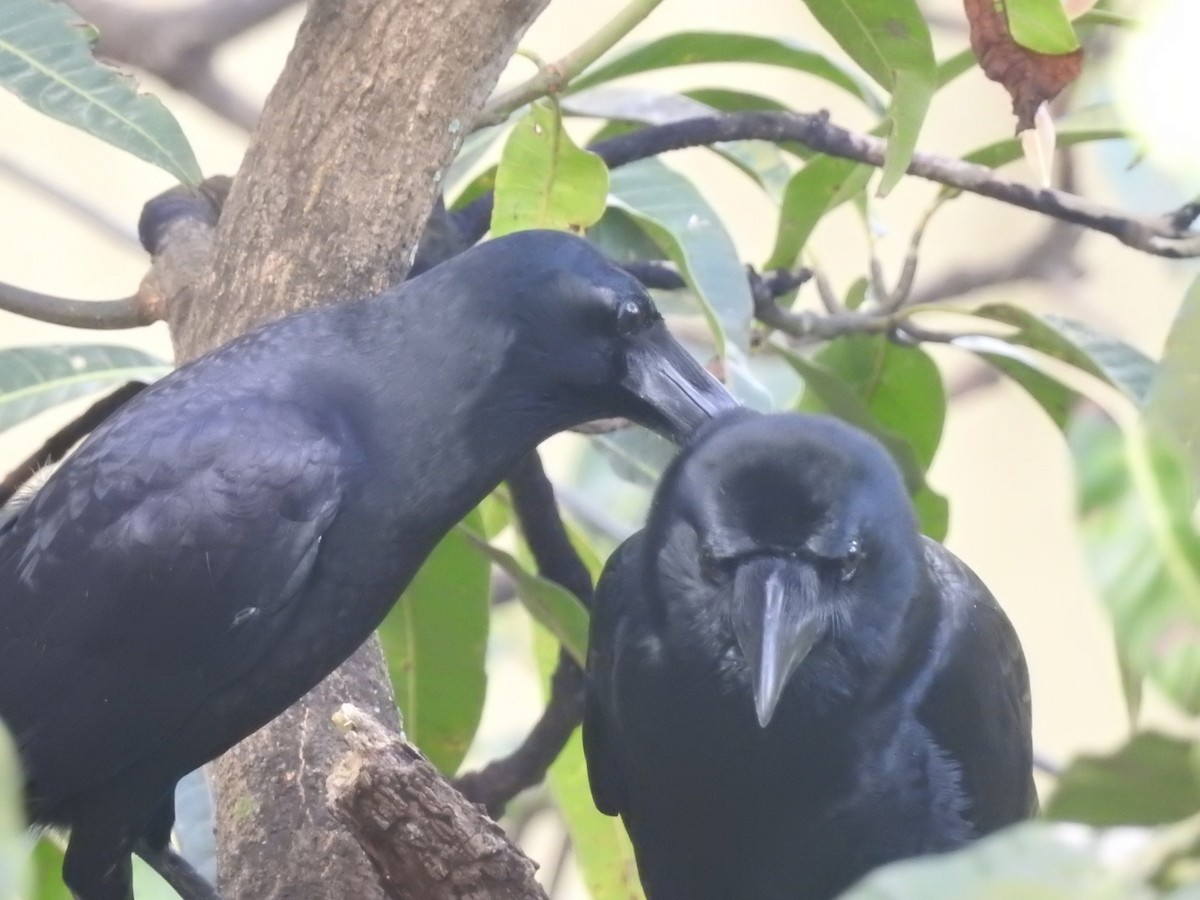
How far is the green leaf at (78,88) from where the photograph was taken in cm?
128

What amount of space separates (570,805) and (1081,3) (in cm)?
99

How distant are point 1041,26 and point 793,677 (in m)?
0.54

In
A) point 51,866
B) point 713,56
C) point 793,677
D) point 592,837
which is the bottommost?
point 592,837

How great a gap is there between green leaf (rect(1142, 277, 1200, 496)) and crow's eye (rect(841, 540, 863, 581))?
0.34 metres

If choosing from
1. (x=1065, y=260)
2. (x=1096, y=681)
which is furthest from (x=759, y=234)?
(x=1096, y=681)

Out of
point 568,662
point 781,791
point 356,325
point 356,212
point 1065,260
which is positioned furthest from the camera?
point 1065,260

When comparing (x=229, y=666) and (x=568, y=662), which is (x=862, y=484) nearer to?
(x=229, y=666)

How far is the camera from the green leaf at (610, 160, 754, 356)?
1.40 meters

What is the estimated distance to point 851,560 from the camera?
1047 mm

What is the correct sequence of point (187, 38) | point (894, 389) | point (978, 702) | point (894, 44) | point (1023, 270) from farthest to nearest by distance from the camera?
point (1023, 270) < point (187, 38) < point (894, 389) < point (894, 44) < point (978, 702)

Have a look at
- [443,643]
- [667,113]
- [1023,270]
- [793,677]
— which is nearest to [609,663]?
[793,677]

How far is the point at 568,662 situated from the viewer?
1687 mm

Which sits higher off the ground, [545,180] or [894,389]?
[545,180]

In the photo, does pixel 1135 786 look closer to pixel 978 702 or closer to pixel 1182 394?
pixel 1182 394
